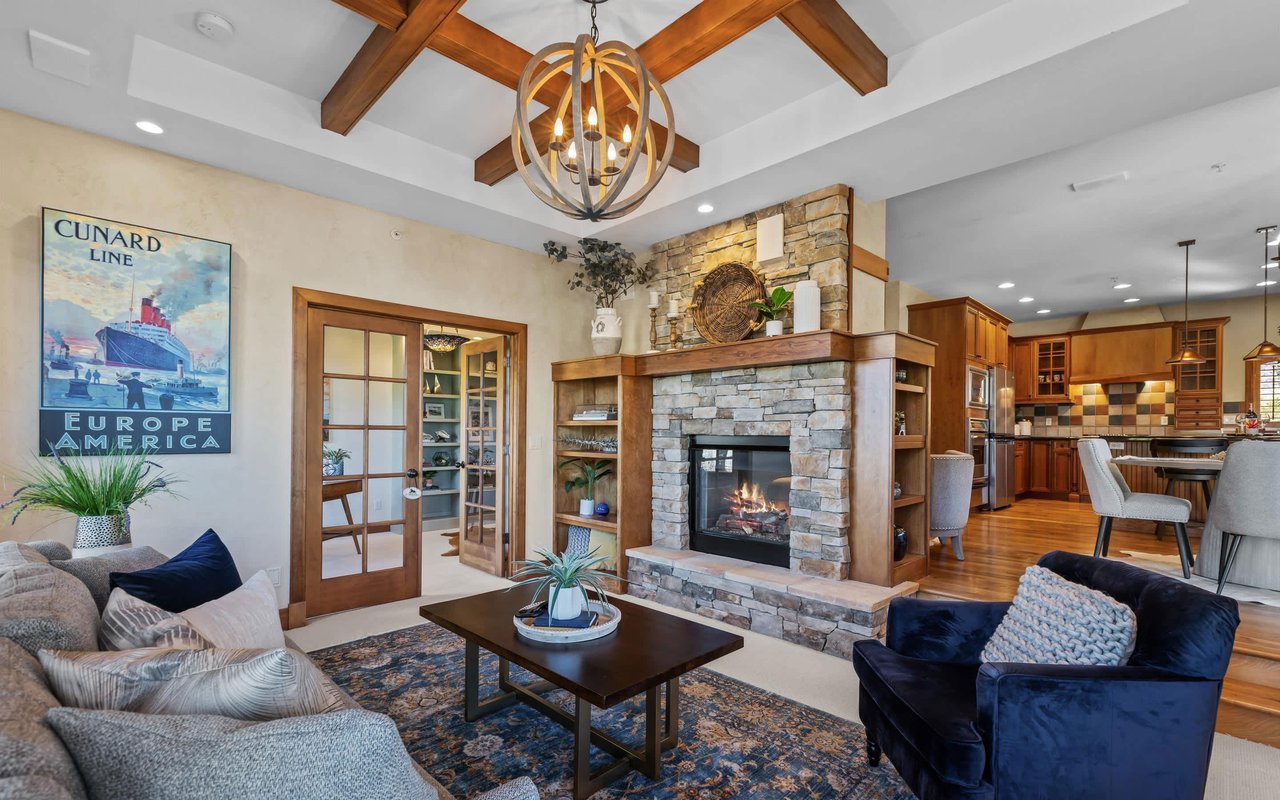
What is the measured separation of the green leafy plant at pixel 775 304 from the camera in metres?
3.95

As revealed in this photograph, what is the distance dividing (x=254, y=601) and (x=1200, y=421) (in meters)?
10.7

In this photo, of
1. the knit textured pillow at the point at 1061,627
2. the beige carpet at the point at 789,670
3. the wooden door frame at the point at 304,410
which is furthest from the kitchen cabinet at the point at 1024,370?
the knit textured pillow at the point at 1061,627

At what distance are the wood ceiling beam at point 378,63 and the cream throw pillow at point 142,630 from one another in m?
2.25

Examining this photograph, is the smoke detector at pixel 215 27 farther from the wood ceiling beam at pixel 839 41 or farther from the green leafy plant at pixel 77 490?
the wood ceiling beam at pixel 839 41

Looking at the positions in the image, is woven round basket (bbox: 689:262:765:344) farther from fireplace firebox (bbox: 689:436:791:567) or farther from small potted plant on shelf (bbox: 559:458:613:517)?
small potted plant on shelf (bbox: 559:458:613:517)

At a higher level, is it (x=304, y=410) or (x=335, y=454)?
(x=304, y=410)

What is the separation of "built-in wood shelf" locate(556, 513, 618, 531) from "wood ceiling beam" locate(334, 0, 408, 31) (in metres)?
3.40

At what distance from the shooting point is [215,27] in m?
2.69

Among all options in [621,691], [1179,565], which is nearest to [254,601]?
[621,691]

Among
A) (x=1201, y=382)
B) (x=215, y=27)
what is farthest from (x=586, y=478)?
(x=1201, y=382)

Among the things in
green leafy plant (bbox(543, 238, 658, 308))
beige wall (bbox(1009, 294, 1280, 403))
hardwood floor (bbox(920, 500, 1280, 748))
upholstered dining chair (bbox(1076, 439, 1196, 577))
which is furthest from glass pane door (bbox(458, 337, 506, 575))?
beige wall (bbox(1009, 294, 1280, 403))

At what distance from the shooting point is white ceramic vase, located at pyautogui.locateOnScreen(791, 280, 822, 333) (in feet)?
12.3

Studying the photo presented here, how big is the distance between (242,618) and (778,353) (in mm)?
2983

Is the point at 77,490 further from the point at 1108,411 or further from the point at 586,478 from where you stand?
the point at 1108,411
